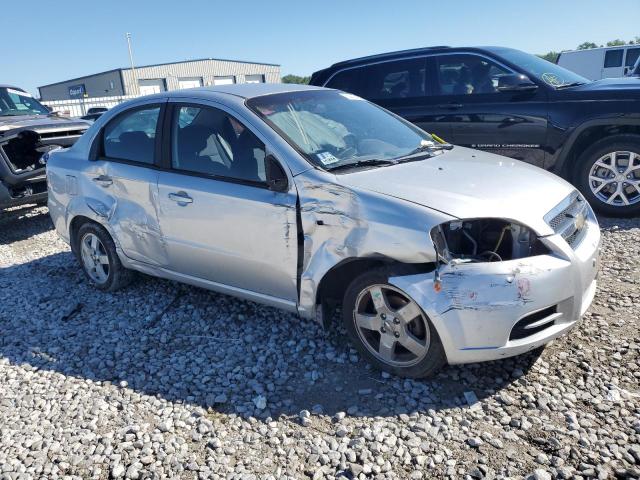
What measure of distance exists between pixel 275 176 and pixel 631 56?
19052 mm

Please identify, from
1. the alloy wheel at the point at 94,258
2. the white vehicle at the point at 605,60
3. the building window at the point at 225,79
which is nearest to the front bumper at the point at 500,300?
the alloy wheel at the point at 94,258

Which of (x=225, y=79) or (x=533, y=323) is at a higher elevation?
(x=225, y=79)

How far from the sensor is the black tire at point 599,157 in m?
5.45

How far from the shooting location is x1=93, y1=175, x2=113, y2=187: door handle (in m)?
4.28

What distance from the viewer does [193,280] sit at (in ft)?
12.9

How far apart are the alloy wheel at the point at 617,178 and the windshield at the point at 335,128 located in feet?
8.52

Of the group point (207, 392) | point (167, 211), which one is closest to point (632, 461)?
point (207, 392)

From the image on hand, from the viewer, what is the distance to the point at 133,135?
4.25 metres

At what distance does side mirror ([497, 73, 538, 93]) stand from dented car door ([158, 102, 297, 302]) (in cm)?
350

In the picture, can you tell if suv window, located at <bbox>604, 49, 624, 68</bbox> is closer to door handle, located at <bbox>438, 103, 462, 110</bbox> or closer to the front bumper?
door handle, located at <bbox>438, 103, 462, 110</bbox>

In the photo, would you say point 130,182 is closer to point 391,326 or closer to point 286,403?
point 286,403

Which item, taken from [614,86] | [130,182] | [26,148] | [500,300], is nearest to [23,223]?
[26,148]

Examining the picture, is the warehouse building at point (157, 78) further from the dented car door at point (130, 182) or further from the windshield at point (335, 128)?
the windshield at point (335, 128)

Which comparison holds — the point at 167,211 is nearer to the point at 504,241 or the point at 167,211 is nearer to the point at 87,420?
the point at 87,420
